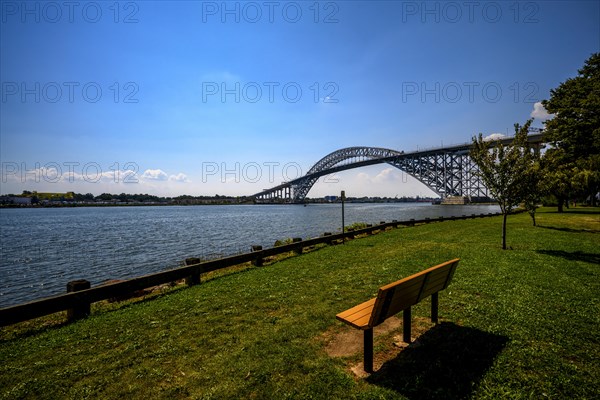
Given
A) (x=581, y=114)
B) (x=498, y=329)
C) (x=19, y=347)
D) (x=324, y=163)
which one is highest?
(x=324, y=163)

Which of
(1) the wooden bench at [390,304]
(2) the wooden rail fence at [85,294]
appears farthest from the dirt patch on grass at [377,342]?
(2) the wooden rail fence at [85,294]

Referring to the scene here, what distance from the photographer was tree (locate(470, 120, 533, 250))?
37.6 ft

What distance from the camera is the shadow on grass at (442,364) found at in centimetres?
332

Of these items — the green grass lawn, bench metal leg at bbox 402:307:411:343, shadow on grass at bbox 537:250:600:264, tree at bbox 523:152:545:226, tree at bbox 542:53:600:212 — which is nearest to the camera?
the green grass lawn

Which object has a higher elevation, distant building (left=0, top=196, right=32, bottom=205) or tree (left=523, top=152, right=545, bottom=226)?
distant building (left=0, top=196, right=32, bottom=205)

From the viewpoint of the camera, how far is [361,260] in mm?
10758

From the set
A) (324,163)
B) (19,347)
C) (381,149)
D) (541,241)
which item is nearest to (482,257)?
(541,241)

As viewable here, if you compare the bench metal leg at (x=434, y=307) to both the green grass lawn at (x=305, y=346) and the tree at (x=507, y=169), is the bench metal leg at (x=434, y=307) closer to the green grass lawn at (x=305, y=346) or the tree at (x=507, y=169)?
the green grass lawn at (x=305, y=346)

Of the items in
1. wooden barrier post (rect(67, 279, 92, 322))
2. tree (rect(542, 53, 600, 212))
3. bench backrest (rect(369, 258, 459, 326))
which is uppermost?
tree (rect(542, 53, 600, 212))

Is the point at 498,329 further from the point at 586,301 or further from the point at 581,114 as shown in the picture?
the point at 581,114

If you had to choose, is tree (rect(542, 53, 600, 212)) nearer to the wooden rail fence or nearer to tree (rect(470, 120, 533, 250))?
tree (rect(470, 120, 533, 250))

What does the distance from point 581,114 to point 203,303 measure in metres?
28.1

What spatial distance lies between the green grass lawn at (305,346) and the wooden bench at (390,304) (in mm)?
415

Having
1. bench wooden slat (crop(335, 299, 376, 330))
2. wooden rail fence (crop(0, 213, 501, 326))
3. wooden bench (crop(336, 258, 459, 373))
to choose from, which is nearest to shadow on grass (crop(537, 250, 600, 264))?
wooden bench (crop(336, 258, 459, 373))
